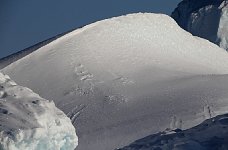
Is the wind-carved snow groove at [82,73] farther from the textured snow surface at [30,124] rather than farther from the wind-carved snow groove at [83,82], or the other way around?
the textured snow surface at [30,124]

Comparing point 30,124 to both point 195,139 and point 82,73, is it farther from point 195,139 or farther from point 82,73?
point 82,73

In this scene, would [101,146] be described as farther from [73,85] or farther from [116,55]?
[116,55]

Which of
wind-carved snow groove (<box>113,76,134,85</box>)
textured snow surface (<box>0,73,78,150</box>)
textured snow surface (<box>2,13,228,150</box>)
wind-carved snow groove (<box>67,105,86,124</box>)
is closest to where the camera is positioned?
textured snow surface (<box>0,73,78,150</box>)

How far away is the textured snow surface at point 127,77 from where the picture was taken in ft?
60.4

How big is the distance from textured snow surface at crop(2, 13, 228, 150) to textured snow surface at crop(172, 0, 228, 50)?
447cm

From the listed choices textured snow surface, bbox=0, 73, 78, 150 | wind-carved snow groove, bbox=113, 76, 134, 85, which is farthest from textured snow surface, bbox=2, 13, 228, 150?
textured snow surface, bbox=0, 73, 78, 150

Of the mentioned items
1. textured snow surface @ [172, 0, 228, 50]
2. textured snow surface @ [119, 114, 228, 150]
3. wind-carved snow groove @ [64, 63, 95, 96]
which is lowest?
textured snow surface @ [172, 0, 228, 50]

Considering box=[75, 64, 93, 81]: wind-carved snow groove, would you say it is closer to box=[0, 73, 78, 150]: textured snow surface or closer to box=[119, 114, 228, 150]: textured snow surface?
box=[0, 73, 78, 150]: textured snow surface

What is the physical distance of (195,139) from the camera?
45.5ft

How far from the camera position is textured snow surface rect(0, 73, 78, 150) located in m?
13.3

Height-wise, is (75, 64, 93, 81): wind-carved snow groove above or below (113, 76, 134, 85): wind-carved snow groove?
above

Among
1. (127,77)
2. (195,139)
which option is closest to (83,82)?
(127,77)

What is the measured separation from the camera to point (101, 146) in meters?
17.5

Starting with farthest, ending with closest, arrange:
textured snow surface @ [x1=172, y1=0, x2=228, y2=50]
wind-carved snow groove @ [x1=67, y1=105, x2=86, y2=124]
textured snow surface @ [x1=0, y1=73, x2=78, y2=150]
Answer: textured snow surface @ [x1=172, y1=0, x2=228, y2=50], wind-carved snow groove @ [x1=67, y1=105, x2=86, y2=124], textured snow surface @ [x1=0, y1=73, x2=78, y2=150]
